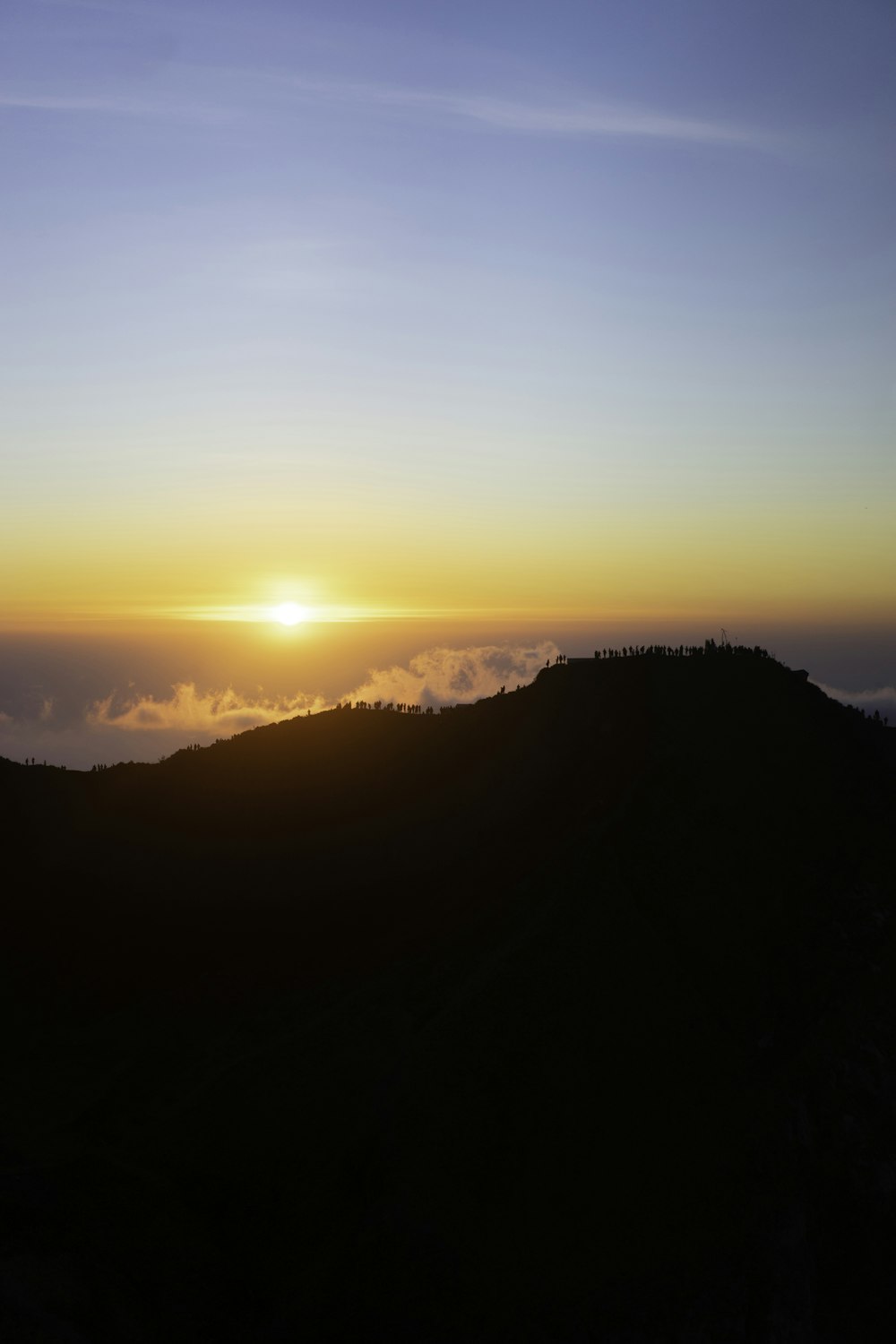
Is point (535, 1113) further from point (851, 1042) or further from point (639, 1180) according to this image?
point (851, 1042)

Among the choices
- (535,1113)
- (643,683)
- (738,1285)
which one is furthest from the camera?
(643,683)

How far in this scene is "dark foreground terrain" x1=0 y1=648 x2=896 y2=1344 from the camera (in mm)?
23922

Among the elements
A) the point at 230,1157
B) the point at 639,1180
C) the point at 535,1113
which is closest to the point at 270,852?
the point at 230,1157

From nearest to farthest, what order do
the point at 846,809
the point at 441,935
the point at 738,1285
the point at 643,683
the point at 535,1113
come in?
the point at 738,1285 → the point at 535,1113 → the point at 441,935 → the point at 846,809 → the point at 643,683

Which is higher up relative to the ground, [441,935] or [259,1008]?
[441,935]

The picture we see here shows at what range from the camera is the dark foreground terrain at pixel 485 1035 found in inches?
942

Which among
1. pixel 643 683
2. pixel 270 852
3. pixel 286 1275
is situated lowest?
pixel 286 1275

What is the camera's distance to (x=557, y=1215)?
24.6m

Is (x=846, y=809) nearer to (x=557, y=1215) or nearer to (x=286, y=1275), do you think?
(x=557, y=1215)

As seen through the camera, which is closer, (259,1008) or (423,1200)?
(423,1200)

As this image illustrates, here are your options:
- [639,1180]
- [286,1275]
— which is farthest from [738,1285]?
[286,1275]

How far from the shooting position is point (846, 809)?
38.7 meters

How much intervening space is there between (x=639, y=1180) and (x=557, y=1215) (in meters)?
2.58

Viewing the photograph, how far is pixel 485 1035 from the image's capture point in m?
28.9
